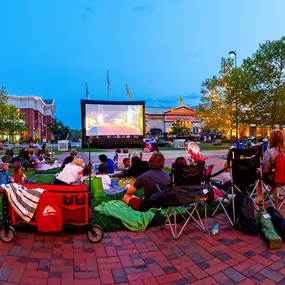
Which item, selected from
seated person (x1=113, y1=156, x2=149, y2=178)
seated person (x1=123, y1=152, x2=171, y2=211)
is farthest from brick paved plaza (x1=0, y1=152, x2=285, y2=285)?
seated person (x1=113, y1=156, x2=149, y2=178)

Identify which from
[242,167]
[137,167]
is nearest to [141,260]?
[242,167]

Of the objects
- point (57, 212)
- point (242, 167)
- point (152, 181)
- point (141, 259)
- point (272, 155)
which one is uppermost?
point (272, 155)

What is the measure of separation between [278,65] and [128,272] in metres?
27.8

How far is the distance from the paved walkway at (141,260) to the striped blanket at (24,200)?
40 centimetres

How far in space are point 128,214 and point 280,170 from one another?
9.47 ft

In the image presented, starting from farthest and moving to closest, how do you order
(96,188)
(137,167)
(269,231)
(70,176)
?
(137,167)
(96,188)
(70,176)
(269,231)

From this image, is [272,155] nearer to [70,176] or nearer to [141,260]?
[141,260]

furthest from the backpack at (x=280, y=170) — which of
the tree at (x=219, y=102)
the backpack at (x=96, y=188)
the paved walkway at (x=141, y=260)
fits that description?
the tree at (x=219, y=102)

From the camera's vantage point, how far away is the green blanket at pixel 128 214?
12.8 ft

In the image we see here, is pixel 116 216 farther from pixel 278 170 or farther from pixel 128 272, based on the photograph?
pixel 278 170

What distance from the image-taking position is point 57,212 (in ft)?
10.9

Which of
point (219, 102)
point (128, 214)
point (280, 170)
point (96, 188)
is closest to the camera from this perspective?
point (128, 214)

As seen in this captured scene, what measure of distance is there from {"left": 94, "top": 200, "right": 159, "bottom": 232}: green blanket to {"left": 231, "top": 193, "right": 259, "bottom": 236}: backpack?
1371 millimetres

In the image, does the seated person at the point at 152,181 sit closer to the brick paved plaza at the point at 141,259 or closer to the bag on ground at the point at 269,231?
the brick paved plaza at the point at 141,259
